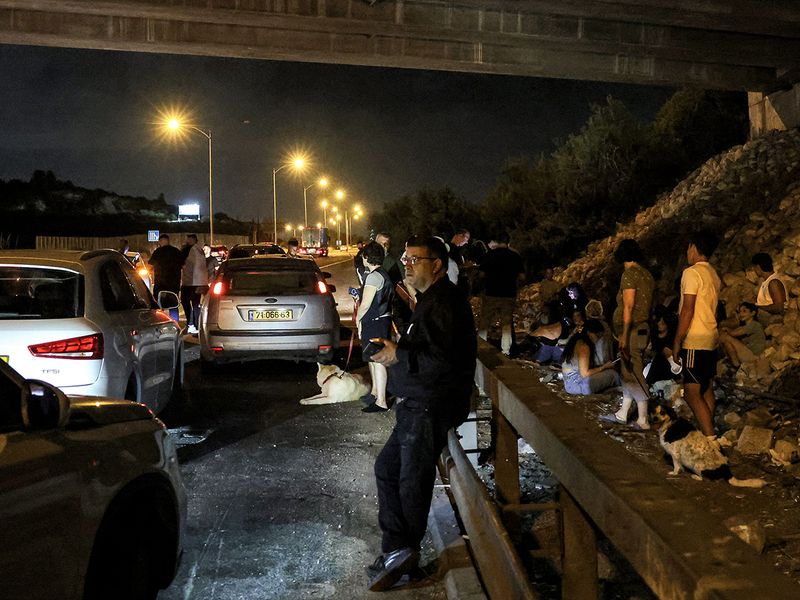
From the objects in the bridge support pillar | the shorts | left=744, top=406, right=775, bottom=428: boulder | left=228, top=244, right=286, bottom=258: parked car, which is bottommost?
left=744, top=406, right=775, bottom=428: boulder

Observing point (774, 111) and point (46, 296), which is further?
point (774, 111)

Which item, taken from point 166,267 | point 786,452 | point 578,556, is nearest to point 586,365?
point 786,452

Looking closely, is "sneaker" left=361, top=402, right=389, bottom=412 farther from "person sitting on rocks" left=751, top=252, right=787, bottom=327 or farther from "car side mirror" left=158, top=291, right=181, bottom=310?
"person sitting on rocks" left=751, top=252, right=787, bottom=327

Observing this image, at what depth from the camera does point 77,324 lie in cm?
627

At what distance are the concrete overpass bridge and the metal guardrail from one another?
14.6 metres

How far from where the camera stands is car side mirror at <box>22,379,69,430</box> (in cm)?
293

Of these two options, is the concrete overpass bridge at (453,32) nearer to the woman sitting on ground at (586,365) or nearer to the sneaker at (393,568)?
the woman sitting on ground at (586,365)

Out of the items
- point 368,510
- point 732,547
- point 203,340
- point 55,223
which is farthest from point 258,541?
point 55,223

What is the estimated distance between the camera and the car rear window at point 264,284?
1123 cm

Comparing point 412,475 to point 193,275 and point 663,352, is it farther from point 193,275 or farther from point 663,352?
point 193,275

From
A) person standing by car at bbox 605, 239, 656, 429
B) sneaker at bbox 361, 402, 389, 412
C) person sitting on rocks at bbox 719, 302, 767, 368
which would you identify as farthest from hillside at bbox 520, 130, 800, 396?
sneaker at bbox 361, 402, 389, 412

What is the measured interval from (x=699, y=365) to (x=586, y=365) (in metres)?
1.83

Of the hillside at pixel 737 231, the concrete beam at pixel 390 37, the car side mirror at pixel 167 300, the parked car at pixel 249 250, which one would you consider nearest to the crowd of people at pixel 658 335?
the hillside at pixel 737 231

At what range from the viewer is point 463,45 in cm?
1973
